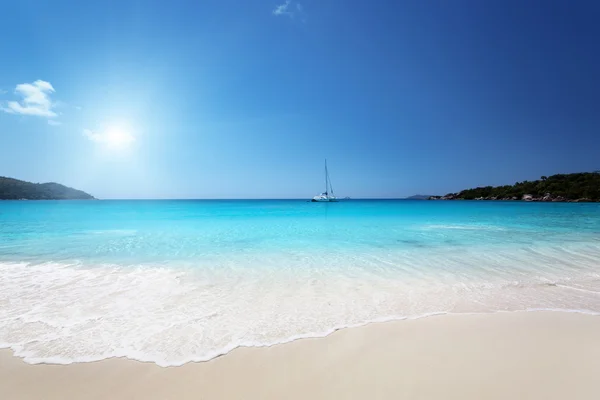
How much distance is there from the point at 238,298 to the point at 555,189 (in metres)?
109

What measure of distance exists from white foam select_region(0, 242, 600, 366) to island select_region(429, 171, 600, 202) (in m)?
92.6

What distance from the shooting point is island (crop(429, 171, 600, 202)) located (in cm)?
7169

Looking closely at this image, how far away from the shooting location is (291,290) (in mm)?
5738

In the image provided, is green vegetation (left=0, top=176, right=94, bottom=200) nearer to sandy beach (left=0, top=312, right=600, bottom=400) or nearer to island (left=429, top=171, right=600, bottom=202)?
sandy beach (left=0, top=312, right=600, bottom=400)

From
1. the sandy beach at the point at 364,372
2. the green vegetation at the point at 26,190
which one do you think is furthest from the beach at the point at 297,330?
the green vegetation at the point at 26,190

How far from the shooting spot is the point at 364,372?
2.94 metres

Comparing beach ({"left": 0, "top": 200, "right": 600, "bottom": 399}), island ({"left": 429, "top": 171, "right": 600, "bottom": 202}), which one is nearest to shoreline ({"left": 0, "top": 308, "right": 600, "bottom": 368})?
beach ({"left": 0, "top": 200, "right": 600, "bottom": 399})

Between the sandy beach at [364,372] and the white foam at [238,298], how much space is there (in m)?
0.27

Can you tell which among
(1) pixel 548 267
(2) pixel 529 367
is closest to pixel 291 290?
(2) pixel 529 367

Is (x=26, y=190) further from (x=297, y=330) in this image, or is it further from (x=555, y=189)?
(x=555, y=189)

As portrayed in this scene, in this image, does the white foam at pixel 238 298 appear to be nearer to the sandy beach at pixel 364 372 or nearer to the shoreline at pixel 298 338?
the shoreline at pixel 298 338

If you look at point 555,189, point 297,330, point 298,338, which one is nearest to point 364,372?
point 298,338

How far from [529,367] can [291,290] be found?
392 centimetres

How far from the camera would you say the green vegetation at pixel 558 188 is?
235 feet
